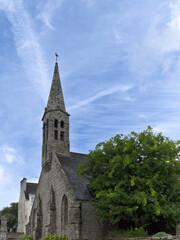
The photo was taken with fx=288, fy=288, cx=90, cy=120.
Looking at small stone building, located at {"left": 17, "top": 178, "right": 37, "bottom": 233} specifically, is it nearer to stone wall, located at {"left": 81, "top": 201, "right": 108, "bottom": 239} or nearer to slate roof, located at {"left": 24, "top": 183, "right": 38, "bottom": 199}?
slate roof, located at {"left": 24, "top": 183, "right": 38, "bottom": 199}

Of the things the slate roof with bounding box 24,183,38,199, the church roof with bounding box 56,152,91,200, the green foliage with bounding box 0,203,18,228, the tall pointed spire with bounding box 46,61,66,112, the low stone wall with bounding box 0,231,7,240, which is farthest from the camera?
the green foliage with bounding box 0,203,18,228

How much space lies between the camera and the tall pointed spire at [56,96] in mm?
37312

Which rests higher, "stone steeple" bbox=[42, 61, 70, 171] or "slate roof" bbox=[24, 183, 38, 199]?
"stone steeple" bbox=[42, 61, 70, 171]

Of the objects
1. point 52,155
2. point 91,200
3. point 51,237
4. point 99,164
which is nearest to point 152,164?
point 99,164

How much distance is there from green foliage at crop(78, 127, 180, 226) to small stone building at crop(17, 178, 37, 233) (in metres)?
35.9

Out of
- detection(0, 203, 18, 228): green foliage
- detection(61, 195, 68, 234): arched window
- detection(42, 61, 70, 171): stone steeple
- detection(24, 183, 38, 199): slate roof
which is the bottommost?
detection(0, 203, 18, 228): green foliage

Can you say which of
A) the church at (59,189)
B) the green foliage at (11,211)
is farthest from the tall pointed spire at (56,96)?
the green foliage at (11,211)

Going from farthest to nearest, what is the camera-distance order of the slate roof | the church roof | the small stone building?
the slate roof → the small stone building → the church roof

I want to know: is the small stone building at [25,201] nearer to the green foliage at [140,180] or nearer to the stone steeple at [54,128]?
the stone steeple at [54,128]

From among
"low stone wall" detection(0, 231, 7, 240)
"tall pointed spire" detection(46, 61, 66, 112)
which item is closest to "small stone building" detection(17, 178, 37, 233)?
"low stone wall" detection(0, 231, 7, 240)

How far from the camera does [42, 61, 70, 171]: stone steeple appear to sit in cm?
3488

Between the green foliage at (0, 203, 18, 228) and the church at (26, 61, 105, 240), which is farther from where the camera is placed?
the green foliage at (0, 203, 18, 228)

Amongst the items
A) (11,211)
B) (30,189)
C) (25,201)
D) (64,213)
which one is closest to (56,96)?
(64,213)

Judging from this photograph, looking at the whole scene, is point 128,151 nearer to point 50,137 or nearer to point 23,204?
point 50,137
